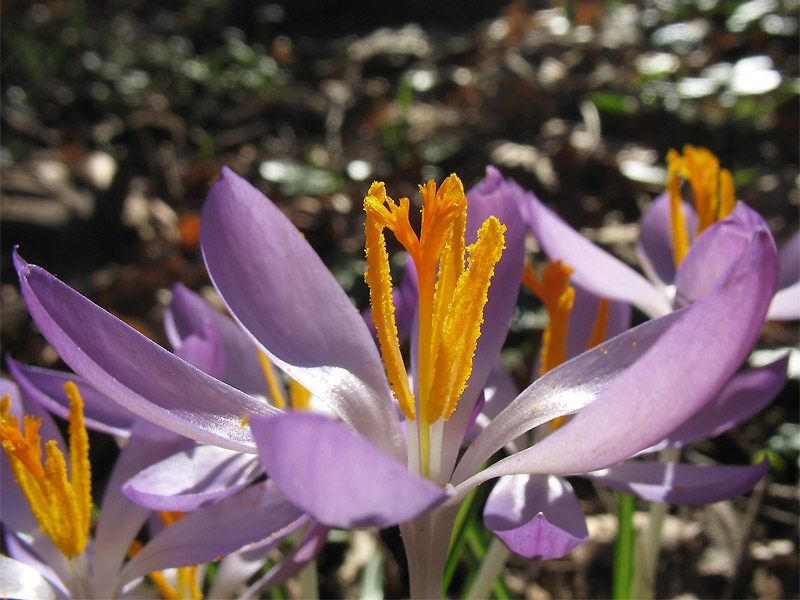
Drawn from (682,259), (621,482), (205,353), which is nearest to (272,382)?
(205,353)

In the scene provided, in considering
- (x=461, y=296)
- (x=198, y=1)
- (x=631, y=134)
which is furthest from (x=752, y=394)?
(x=198, y=1)

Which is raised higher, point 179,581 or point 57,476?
point 57,476

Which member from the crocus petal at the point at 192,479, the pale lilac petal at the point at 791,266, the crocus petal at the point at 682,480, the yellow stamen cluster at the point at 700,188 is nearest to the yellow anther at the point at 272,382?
the crocus petal at the point at 192,479

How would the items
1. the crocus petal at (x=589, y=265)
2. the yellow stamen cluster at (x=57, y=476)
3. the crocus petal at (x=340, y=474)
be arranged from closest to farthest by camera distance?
the crocus petal at (x=340, y=474), the yellow stamen cluster at (x=57, y=476), the crocus petal at (x=589, y=265)

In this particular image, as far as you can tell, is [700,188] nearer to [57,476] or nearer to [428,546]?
[428,546]

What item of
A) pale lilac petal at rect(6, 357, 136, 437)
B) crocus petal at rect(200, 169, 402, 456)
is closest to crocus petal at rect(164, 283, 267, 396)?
pale lilac petal at rect(6, 357, 136, 437)

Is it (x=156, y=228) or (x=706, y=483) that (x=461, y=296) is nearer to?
(x=706, y=483)

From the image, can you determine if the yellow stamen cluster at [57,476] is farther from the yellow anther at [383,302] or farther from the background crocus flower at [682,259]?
the background crocus flower at [682,259]

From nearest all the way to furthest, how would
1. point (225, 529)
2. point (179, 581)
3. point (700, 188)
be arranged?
point (225, 529) < point (179, 581) < point (700, 188)
